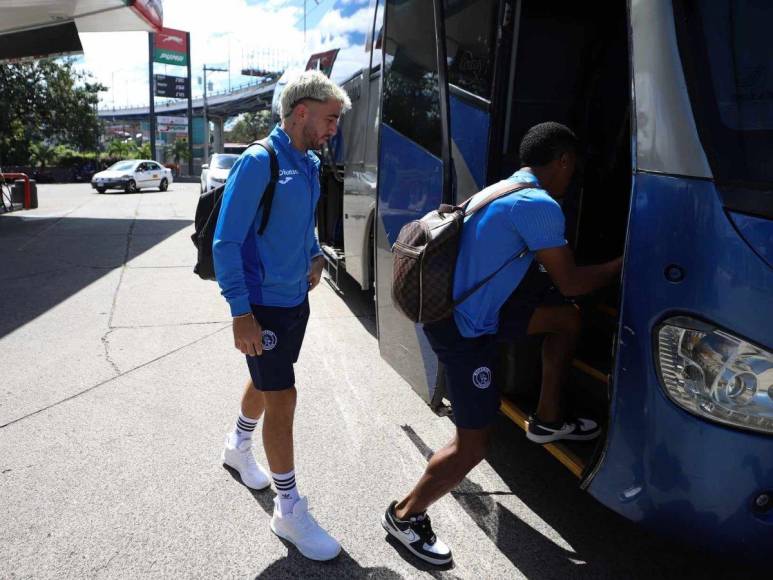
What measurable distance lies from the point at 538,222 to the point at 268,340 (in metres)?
1.22

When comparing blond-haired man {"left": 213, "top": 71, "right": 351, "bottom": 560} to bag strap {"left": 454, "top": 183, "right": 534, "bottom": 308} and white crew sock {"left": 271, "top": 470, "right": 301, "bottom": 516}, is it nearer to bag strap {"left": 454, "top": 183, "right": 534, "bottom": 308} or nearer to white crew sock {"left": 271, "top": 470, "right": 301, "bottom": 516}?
white crew sock {"left": 271, "top": 470, "right": 301, "bottom": 516}

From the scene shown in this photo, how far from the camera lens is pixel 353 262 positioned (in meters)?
6.14

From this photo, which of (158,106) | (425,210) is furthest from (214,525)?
(158,106)

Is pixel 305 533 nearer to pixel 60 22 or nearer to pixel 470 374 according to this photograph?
pixel 470 374

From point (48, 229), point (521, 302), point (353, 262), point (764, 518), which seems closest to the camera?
point (764, 518)

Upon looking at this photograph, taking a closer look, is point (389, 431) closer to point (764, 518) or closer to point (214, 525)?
point (214, 525)

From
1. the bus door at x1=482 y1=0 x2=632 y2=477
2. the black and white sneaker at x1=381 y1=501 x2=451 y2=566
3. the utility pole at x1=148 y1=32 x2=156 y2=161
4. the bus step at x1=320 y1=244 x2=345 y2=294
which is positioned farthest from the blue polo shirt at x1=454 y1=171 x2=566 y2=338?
the utility pole at x1=148 y1=32 x2=156 y2=161

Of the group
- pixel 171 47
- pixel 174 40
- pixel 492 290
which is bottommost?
pixel 492 290

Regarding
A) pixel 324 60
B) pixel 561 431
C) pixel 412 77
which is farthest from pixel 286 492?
pixel 324 60

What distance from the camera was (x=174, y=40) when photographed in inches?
2304

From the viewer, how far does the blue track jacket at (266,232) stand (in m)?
2.49

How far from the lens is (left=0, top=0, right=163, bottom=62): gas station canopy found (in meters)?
14.0

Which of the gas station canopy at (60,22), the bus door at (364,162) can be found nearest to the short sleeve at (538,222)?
the bus door at (364,162)

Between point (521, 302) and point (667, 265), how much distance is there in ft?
2.37
